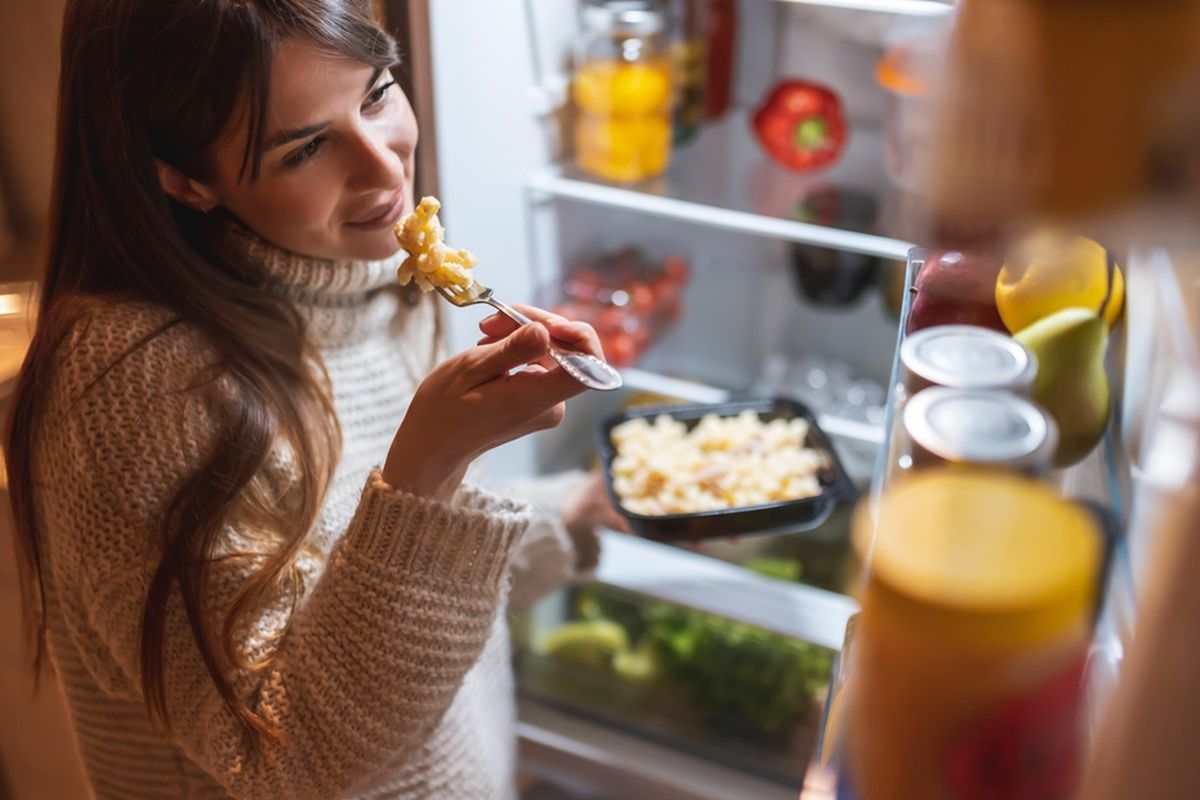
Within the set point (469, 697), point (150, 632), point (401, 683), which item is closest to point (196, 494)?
Answer: point (150, 632)

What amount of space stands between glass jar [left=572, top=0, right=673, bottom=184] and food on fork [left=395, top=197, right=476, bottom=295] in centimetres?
63

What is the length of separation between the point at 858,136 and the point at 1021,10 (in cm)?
138

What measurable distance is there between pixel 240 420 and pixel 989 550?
0.65 m

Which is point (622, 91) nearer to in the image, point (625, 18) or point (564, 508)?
point (625, 18)

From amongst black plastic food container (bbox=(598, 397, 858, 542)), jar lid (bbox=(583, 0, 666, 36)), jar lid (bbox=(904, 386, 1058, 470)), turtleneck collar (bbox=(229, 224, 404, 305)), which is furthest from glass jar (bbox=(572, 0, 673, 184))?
jar lid (bbox=(904, 386, 1058, 470))

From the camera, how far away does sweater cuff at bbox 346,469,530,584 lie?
0.82 metres

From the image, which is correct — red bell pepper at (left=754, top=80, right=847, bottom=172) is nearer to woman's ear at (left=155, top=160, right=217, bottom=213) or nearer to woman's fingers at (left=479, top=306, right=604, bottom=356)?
woman's fingers at (left=479, top=306, right=604, bottom=356)

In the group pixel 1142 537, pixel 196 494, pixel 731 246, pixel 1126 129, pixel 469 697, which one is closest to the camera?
pixel 1126 129

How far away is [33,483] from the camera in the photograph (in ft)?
2.93

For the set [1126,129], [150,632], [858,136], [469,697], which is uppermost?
[1126,129]

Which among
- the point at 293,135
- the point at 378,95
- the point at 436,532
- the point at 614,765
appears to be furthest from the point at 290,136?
the point at 614,765

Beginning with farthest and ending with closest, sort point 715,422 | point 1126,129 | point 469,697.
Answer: point 715,422
point 469,697
point 1126,129

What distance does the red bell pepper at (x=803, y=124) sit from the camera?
1.46 meters

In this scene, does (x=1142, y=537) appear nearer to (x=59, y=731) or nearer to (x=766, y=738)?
(x=766, y=738)
